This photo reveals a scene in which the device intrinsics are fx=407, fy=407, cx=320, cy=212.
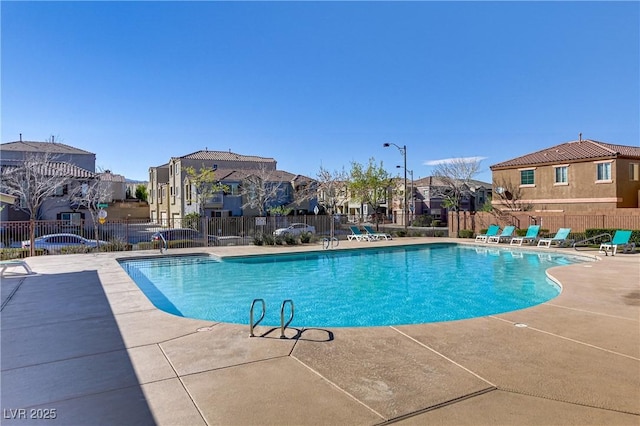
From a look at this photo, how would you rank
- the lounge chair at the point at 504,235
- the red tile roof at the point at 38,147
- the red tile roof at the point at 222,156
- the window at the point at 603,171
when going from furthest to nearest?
1. the red tile roof at the point at 222,156
2. the red tile roof at the point at 38,147
3. the window at the point at 603,171
4. the lounge chair at the point at 504,235

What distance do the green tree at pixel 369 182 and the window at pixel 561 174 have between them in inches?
580

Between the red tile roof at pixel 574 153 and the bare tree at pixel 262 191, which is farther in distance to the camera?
the bare tree at pixel 262 191

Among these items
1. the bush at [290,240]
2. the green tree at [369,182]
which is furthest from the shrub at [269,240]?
the green tree at [369,182]

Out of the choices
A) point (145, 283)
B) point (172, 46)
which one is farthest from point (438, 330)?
point (172, 46)

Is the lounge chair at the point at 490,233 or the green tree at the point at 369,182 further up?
the green tree at the point at 369,182

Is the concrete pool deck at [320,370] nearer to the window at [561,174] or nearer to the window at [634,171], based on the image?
the window at [634,171]

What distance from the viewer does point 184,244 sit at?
75.6ft

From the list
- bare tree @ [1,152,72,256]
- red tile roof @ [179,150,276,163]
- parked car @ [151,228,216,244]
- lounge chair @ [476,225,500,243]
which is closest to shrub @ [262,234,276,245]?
parked car @ [151,228,216,244]

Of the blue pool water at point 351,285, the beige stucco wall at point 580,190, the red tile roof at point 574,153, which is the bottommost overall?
the blue pool water at point 351,285

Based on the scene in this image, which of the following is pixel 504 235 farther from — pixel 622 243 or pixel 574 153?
pixel 574 153

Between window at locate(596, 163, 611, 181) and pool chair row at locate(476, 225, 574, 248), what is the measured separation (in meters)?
7.47

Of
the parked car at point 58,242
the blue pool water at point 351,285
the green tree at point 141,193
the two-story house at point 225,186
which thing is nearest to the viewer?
the blue pool water at point 351,285

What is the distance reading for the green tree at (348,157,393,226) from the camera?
129 feet

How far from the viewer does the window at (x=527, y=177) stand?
3194 centimetres
